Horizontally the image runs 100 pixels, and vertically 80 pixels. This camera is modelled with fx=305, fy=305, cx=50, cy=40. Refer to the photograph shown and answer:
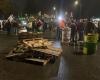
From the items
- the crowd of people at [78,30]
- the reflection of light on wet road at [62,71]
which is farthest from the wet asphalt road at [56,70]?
the crowd of people at [78,30]

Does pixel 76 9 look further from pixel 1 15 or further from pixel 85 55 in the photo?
pixel 85 55

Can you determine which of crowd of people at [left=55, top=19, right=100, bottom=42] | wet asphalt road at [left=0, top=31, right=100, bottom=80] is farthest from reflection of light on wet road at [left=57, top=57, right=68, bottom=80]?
crowd of people at [left=55, top=19, right=100, bottom=42]

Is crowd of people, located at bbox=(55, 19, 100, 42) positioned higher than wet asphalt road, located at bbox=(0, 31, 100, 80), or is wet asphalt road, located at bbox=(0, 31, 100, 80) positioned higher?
crowd of people, located at bbox=(55, 19, 100, 42)

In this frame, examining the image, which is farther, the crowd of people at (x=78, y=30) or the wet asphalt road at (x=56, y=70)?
the crowd of people at (x=78, y=30)

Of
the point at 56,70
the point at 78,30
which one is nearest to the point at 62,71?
the point at 56,70

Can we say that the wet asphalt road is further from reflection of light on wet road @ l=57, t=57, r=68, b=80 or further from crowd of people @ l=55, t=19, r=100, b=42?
crowd of people @ l=55, t=19, r=100, b=42

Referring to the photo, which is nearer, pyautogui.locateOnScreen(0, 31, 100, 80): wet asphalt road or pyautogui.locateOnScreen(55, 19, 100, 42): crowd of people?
pyautogui.locateOnScreen(0, 31, 100, 80): wet asphalt road

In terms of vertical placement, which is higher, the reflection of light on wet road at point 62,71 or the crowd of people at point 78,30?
the crowd of people at point 78,30

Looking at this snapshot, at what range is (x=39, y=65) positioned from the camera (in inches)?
572

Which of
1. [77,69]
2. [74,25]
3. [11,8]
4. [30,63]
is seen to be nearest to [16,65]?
[30,63]

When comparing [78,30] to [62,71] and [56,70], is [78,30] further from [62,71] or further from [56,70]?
[62,71]

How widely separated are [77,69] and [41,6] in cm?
7228

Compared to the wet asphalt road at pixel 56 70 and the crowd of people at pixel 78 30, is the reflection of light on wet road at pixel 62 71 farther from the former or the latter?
the crowd of people at pixel 78 30

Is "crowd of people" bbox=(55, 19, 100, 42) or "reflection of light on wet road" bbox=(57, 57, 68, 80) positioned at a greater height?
"crowd of people" bbox=(55, 19, 100, 42)
